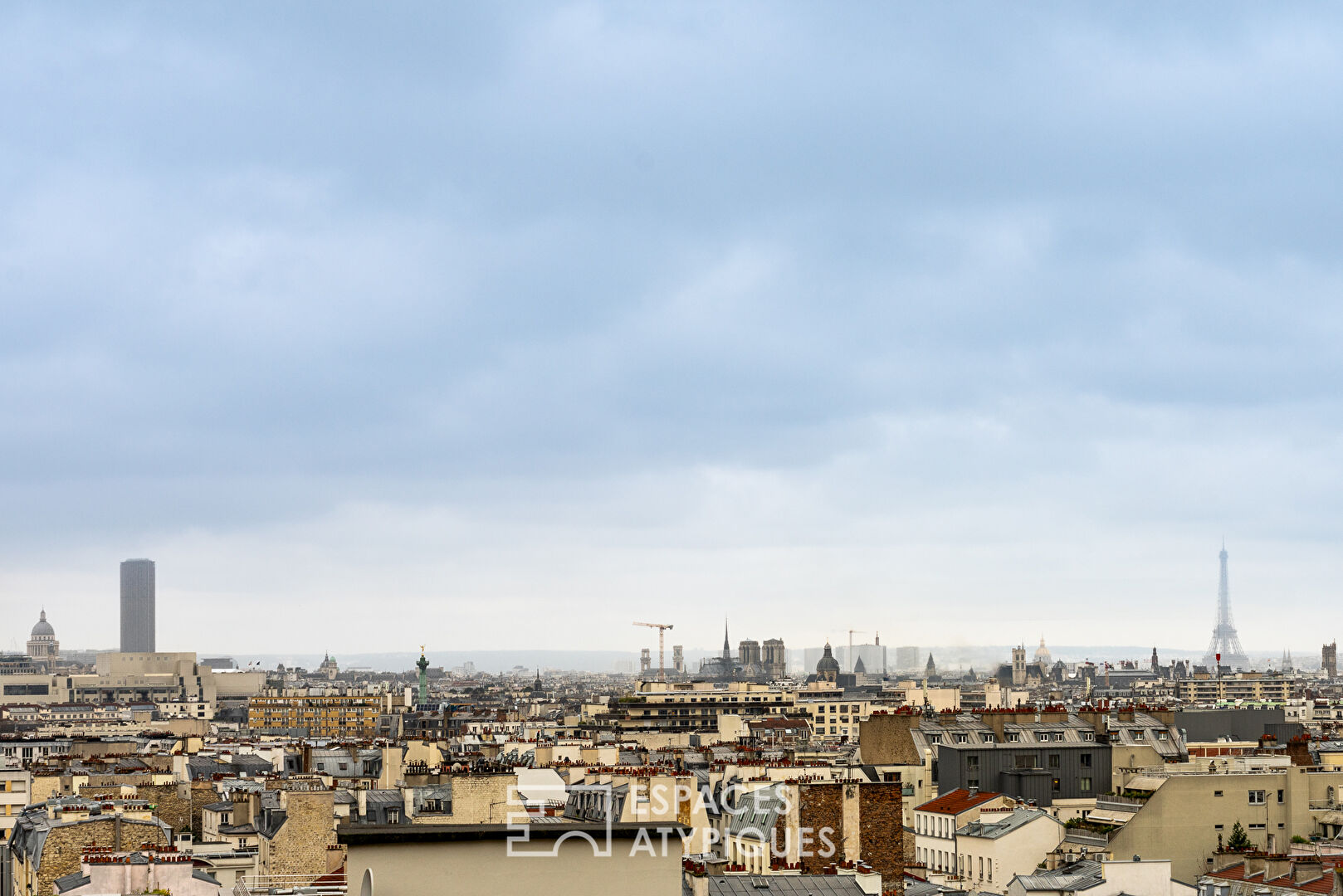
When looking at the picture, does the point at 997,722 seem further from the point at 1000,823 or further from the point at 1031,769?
the point at 1000,823

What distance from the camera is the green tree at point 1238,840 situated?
64.9 metres

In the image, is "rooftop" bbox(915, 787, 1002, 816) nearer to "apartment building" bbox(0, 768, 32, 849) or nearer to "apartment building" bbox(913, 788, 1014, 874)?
"apartment building" bbox(913, 788, 1014, 874)

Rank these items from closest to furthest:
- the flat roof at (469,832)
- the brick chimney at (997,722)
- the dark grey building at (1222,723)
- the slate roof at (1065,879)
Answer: the flat roof at (469,832)
the slate roof at (1065,879)
the brick chimney at (997,722)
the dark grey building at (1222,723)

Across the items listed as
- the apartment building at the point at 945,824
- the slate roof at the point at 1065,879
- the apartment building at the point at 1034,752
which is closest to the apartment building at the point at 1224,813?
the apartment building at the point at 945,824

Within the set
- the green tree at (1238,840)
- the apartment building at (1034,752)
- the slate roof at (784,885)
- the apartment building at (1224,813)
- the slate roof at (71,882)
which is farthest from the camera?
the apartment building at (1034,752)

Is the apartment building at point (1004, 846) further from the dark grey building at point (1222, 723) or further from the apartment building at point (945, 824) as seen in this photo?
the dark grey building at point (1222, 723)

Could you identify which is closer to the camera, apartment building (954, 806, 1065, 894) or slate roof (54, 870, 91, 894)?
slate roof (54, 870, 91, 894)

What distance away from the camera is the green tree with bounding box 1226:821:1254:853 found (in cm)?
6494

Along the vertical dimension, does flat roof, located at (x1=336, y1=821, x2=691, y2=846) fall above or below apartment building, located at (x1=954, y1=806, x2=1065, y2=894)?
above

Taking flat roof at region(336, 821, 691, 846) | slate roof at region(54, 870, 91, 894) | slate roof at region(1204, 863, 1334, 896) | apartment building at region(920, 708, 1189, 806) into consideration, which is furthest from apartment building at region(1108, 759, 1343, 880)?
flat roof at region(336, 821, 691, 846)

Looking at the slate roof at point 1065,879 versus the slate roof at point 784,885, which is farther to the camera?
the slate roof at point 1065,879

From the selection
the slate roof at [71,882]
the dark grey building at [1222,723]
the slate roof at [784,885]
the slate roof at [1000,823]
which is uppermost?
the slate roof at [784,885]

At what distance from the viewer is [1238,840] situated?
67.3 metres

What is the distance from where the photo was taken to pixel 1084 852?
61969 mm
